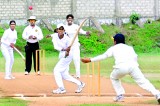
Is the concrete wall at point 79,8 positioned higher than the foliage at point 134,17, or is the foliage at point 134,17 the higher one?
the concrete wall at point 79,8

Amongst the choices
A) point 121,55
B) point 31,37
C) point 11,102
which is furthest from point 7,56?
point 121,55

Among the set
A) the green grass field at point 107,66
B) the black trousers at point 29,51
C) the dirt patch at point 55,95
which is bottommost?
the green grass field at point 107,66

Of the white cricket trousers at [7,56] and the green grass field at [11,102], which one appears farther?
the white cricket trousers at [7,56]

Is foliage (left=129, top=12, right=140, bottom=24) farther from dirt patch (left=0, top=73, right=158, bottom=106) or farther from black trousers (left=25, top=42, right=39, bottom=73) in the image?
dirt patch (left=0, top=73, right=158, bottom=106)

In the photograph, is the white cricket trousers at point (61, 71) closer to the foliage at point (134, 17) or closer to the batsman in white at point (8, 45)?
the batsman in white at point (8, 45)

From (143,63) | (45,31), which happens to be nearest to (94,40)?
(45,31)

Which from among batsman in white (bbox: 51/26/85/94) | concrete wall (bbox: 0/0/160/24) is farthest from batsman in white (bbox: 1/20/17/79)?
concrete wall (bbox: 0/0/160/24)

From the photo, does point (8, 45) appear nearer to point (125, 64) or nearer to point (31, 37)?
point (31, 37)

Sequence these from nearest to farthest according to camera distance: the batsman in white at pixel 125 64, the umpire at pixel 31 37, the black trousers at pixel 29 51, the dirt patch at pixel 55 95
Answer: the batsman in white at pixel 125 64 < the dirt patch at pixel 55 95 < the umpire at pixel 31 37 < the black trousers at pixel 29 51

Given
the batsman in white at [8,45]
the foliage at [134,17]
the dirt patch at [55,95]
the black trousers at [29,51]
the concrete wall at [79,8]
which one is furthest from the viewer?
the foliage at [134,17]

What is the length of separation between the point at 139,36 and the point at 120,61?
2445 centimetres

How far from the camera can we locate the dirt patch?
1427 cm

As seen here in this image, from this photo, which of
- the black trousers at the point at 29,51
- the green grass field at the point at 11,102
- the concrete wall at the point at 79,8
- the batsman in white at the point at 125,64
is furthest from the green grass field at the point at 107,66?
the concrete wall at the point at 79,8

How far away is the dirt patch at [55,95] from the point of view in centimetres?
1427
